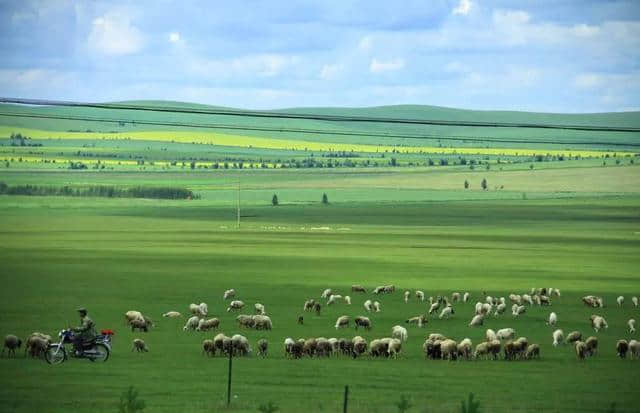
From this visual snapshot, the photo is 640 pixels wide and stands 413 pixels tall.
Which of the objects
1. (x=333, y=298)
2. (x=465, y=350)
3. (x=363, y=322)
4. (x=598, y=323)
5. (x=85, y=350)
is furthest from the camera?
(x=333, y=298)

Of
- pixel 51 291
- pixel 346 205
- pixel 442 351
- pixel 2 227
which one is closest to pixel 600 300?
pixel 442 351

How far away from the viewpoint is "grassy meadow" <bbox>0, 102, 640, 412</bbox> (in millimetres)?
32188

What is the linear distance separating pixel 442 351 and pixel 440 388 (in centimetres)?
563

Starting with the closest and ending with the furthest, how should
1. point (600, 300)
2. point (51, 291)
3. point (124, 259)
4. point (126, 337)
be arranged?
1. point (126, 337)
2. point (600, 300)
3. point (51, 291)
4. point (124, 259)

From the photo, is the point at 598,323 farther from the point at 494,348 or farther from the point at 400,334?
the point at 494,348

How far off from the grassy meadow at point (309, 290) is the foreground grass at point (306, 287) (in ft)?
0.42

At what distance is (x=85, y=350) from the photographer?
36781 mm

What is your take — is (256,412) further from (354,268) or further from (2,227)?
(2,227)

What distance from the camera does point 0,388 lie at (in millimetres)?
31547

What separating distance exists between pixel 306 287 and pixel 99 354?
28908 mm

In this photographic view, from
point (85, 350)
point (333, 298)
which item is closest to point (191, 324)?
point (85, 350)

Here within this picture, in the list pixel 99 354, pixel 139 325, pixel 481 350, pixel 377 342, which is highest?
pixel 377 342

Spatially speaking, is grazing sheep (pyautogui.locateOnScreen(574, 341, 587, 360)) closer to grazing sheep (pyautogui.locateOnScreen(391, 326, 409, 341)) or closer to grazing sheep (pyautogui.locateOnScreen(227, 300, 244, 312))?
→ grazing sheep (pyautogui.locateOnScreen(391, 326, 409, 341))

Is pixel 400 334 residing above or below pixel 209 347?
above
